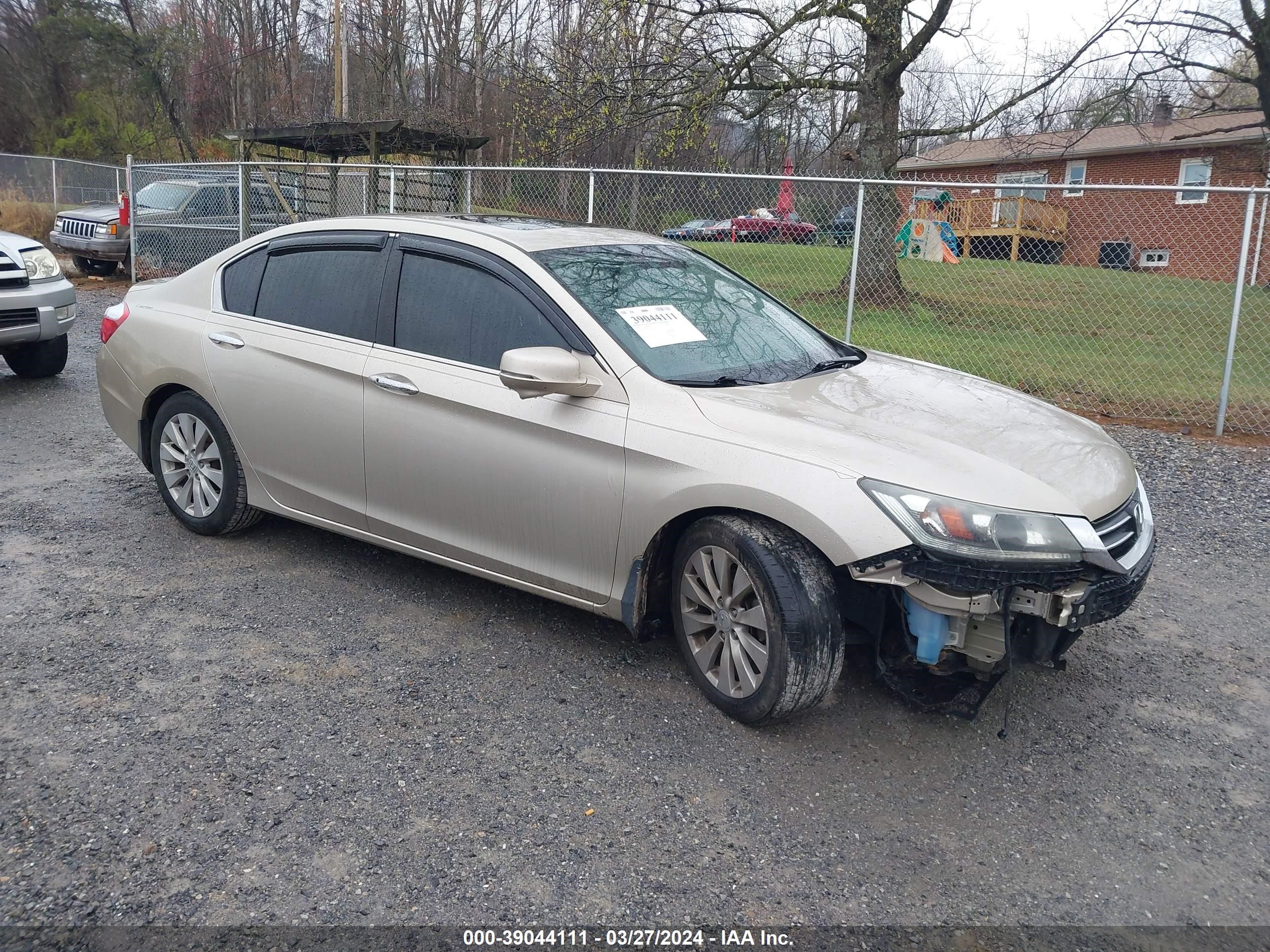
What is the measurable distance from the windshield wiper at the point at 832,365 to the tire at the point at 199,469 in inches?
110

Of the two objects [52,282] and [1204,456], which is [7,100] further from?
[1204,456]

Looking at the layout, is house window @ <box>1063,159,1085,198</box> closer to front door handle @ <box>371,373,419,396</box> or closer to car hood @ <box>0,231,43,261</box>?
car hood @ <box>0,231,43,261</box>

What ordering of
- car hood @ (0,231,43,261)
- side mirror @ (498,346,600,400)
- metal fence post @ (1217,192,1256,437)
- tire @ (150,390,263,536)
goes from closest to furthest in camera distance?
side mirror @ (498,346,600,400) → tire @ (150,390,263,536) → metal fence post @ (1217,192,1256,437) → car hood @ (0,231,43,261)

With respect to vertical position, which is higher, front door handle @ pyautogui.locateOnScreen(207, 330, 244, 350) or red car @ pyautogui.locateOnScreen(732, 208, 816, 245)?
red car @ pyautogui.locateOnScreen(732, 208, 816, 245)

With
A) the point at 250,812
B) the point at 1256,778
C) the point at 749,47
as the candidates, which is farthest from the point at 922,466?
the point at 749,47

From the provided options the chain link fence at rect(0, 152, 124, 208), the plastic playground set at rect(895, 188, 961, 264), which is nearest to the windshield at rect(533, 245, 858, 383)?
the plastic playground set at rect(895, 188, 961, 264)

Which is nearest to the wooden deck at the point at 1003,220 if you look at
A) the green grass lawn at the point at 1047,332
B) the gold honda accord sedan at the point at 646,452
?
the green grass lawn at the point at 1047,332

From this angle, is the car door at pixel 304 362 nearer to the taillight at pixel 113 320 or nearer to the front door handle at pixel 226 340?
the front door handle at pixel 226 340

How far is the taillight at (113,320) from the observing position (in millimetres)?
5520

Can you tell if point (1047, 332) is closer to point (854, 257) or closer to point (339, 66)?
point (854, 257)

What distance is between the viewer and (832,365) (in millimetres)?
4484

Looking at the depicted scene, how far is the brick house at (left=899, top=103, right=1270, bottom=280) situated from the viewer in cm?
1585

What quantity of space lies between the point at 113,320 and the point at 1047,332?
10.3m

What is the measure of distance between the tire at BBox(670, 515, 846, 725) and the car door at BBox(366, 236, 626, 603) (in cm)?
37
